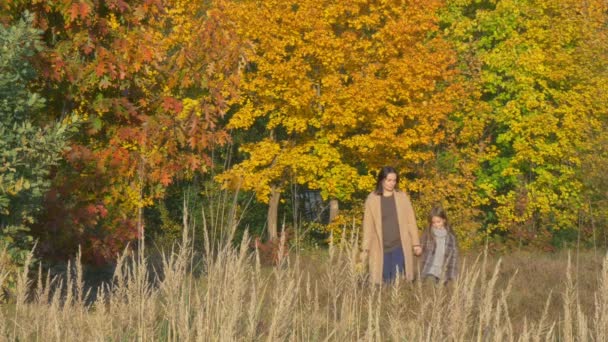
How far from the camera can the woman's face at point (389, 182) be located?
34.6 feet

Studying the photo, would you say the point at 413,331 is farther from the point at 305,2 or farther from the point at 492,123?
the point at 492,123

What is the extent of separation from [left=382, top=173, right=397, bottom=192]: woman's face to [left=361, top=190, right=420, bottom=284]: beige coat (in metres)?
0.12

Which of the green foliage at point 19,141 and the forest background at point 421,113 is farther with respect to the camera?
the forest background at point 421,113

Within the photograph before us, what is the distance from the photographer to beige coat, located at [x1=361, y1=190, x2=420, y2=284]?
422 inches

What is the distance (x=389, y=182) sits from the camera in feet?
34.7

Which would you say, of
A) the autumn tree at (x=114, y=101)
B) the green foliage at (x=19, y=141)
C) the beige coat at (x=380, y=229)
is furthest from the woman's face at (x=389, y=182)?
the green foliage at (x=19, y=141)

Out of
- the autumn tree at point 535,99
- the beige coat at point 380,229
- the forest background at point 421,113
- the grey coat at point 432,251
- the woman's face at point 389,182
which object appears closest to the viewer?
the woman's face at point 389,182

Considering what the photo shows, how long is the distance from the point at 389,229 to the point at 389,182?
566mm

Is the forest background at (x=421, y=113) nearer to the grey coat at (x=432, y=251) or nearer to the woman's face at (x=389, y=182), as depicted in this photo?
the grey coat at (x=432, y=251)

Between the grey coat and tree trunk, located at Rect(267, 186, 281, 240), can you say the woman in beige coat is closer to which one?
the grey coat

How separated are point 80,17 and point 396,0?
771 inches

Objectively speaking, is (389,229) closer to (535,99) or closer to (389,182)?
(389,182)

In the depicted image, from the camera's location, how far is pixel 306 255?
68.0 feet

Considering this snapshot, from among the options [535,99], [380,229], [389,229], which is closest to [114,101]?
[380,229]
